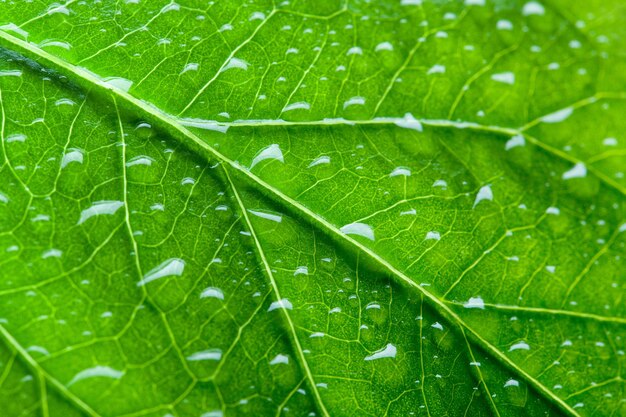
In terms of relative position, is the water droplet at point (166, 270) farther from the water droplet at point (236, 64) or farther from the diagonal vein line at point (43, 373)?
the water droplet at point (236, 64)

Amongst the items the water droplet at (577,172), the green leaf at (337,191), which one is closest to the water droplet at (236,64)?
the green leaf at (337,191)

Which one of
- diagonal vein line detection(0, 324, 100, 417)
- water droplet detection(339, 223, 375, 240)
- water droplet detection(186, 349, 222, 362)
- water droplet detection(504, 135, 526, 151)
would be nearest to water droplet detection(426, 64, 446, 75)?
water droplet detection(504, 135, 526, 151)

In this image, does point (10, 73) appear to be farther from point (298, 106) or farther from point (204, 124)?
point (298, 106)

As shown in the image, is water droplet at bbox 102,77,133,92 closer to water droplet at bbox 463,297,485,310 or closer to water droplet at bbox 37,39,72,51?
water droplet at bbox 37,39,72,51

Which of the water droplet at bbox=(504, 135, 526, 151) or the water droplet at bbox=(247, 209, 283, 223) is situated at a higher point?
the water droplet at bbox=(504, 135, 526, 151)

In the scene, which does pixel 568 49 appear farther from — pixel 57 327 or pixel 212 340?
pixel 57 327

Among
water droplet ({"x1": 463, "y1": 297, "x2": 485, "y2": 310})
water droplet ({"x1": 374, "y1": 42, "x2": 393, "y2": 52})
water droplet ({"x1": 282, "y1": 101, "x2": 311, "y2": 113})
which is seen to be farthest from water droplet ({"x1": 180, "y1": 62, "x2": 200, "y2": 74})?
water droplet ({"x1": 463, "y1": 297, "x2": 485, "y2": 310})

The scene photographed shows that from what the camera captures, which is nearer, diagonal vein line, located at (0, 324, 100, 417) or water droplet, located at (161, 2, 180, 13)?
diagonal vein line, located at (0, 324, 100, 417)

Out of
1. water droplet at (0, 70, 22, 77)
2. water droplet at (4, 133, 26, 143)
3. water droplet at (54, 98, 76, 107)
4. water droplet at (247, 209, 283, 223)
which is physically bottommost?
water droplet at (247, 209, 283, 223)

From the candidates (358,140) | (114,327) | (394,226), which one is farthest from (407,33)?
(114,327)
